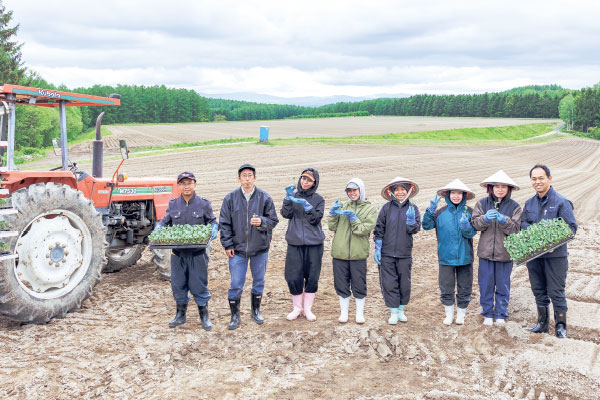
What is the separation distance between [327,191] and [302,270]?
33.0ft

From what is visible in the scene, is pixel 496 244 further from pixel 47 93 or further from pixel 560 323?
pixel 47 93

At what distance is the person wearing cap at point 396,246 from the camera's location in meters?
5.67

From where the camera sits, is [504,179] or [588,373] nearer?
[588,373]

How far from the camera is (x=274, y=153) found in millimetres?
24641

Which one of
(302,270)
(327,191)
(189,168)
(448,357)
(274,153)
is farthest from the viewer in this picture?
(274,153)

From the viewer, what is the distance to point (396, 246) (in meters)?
5.68

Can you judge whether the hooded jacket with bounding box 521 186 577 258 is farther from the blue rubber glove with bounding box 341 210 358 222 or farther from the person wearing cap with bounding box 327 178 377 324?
the blue rubber glove with bounding box 341 210 358 222

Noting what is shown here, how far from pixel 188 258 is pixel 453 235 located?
114 inches

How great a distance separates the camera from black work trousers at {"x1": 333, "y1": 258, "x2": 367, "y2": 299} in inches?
226

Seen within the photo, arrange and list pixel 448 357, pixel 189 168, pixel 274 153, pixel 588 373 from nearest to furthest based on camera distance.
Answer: pixel 588 373, pixel 448 357, pixel 189 168, pixel 274 153

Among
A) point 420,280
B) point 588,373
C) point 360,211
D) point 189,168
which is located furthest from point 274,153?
point 588,373

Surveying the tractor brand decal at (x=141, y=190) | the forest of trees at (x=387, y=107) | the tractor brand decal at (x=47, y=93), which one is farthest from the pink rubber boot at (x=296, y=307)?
the forest of trees at (x=387, y=107)

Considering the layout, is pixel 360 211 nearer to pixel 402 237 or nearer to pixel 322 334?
pixel 402 237

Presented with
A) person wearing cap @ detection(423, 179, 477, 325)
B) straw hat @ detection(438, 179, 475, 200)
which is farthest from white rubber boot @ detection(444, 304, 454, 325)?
straw hat @ detection(438, 179, 475, 200)
